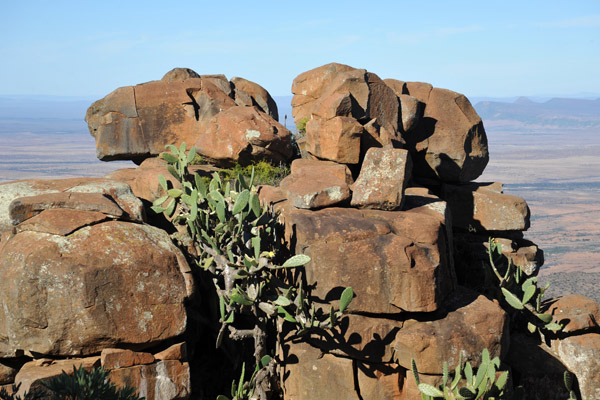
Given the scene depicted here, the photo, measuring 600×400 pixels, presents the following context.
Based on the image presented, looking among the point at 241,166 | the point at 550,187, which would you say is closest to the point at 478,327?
the point at 241,166

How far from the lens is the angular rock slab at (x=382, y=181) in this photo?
40.0ft

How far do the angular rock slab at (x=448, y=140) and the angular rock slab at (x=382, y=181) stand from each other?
4387 millimetres

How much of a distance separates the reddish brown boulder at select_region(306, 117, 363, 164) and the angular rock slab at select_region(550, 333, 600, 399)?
5743 mm

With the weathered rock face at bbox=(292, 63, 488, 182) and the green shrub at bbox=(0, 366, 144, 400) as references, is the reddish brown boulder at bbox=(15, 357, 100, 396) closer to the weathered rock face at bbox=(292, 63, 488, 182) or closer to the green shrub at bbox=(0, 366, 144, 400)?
the green shrub at bbox=(0, 366, 144, 400)

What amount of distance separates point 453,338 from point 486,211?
556 centimetres

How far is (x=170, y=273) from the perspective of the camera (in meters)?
11.2

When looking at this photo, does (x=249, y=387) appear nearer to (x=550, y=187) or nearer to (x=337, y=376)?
(x=337, y=376)

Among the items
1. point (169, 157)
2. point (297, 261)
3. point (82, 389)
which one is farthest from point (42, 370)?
point (169, 157)

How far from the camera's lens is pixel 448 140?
16.8 m

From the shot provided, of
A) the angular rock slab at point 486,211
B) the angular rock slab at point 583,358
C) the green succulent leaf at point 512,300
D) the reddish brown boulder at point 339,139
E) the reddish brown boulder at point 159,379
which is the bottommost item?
the angular rock slab at point 583,358

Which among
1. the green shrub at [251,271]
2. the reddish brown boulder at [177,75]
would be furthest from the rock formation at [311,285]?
the reddish brown boulder at [177,75]

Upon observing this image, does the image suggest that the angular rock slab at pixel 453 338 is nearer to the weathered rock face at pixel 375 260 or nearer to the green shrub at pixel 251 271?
the weathered rock face at pixel 375 260

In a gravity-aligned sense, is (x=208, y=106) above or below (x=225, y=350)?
above

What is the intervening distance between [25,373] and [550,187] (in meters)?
163
